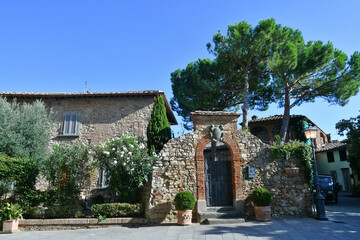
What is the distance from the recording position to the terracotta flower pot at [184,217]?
7820 mm

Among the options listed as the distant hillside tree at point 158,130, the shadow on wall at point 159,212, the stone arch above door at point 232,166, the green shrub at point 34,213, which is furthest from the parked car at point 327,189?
the green shrub at point 34,213

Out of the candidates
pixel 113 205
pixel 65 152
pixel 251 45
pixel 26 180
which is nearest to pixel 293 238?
pixel 113 205

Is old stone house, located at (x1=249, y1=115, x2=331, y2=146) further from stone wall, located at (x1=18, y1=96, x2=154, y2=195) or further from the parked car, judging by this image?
stone wall, located at (x1=18, y1=96, x2=154, y2=195)

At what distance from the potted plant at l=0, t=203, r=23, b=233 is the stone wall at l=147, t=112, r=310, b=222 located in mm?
4697

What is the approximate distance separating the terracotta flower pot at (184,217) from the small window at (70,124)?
798 cm

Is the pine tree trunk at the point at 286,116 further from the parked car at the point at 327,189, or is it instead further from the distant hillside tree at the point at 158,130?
the distant hillside tree at the point at 158,130

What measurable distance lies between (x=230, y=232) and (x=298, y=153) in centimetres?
457

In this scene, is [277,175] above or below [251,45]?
below

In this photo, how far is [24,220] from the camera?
8.25 meters

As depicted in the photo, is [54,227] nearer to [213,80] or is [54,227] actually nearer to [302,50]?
[213,80]

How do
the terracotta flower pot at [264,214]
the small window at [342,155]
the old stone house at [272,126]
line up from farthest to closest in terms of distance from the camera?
the small window at [342,155] < the old stone house at [272,126] < the terracotta flower pot at [264,214]

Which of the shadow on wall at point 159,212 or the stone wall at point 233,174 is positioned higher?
the stone wall at point 233,174

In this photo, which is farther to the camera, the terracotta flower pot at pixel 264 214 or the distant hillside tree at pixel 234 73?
the distant hillside tree at pixel 234 73

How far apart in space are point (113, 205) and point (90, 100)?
278 inches
